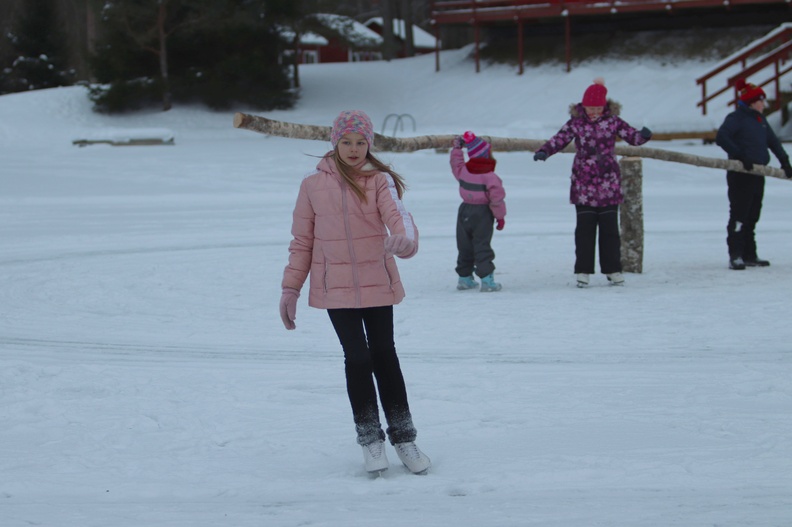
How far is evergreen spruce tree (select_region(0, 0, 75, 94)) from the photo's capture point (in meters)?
40.8

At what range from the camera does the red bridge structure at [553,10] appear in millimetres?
32469

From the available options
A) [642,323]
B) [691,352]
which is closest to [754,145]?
[642,323]

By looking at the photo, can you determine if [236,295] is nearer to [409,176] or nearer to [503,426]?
[503,426]

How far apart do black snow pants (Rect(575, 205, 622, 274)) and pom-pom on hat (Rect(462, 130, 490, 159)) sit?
916mm

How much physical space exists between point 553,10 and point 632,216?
25.3 meters

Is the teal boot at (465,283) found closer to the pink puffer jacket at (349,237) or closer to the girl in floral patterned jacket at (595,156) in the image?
the girl in floral patterned jacket at (595,156)

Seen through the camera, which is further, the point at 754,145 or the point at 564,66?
the point at 564,66

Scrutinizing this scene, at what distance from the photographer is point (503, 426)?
5172 millimetres

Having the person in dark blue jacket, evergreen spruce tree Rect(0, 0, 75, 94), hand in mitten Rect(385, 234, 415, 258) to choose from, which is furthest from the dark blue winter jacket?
evergreen spruce tree Rect(0, 0, 75, 94)

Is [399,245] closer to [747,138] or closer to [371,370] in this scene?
[371,370]

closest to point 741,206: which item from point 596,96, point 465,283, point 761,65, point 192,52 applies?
point 596,96

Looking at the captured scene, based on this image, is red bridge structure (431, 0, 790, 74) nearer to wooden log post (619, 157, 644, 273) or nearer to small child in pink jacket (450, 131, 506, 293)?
wooden log post (619, 157, 644, 273)

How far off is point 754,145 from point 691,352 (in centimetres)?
410

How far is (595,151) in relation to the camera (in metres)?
9.22
